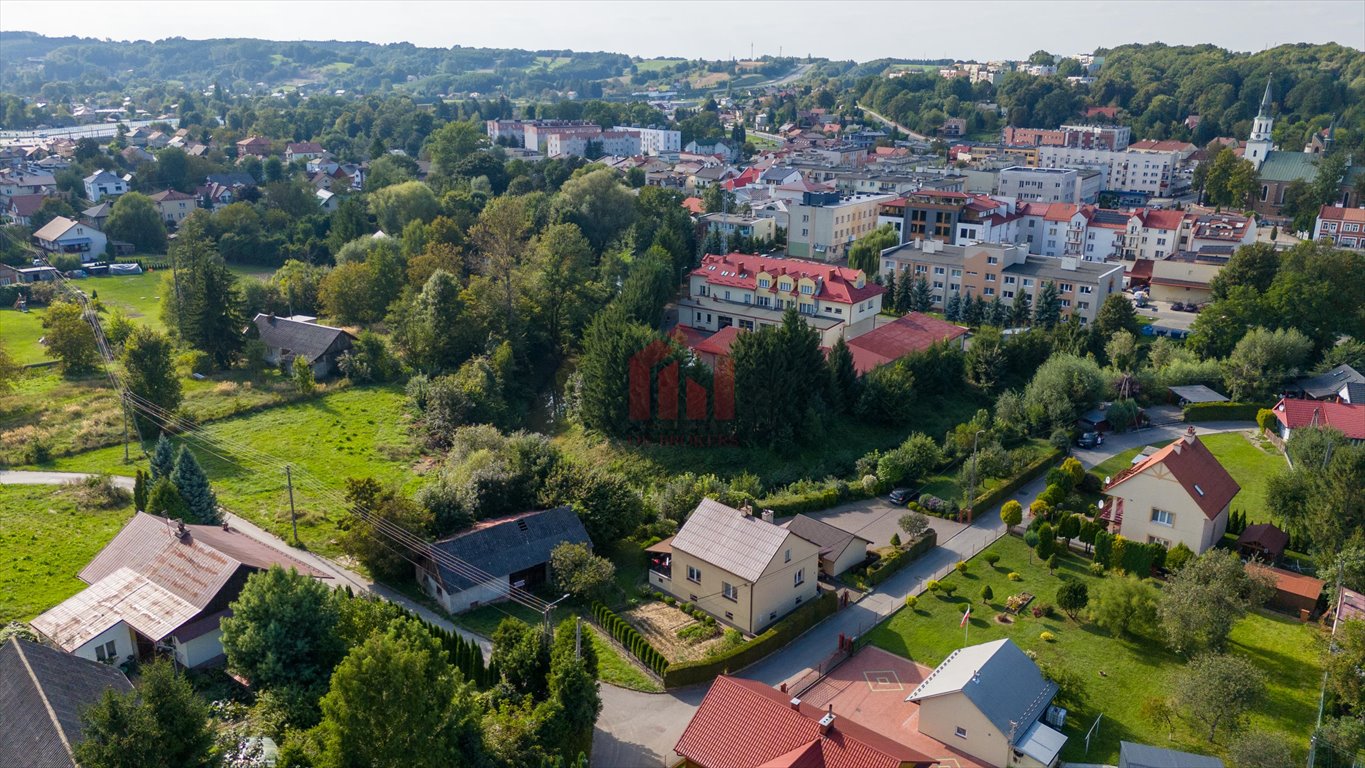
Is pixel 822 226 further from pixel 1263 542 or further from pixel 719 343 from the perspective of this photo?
pixel 1263 542

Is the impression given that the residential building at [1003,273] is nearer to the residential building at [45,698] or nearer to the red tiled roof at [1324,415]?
the red tiled roof at [1324,415]

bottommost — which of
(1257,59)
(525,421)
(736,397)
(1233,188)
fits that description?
(525,421)

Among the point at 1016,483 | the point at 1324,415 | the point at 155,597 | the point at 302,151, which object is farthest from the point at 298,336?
the point at 302,151

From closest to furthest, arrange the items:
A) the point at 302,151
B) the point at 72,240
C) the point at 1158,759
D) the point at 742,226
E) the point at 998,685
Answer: the point at 1158,759
the point at 998,685
the point at 742,226
the point at 72,240
the point at 302,151

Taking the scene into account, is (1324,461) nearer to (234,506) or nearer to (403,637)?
(403,637)

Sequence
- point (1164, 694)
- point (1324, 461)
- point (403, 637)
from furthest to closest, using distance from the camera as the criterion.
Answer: point (1324, 461)
point (1164, 694)
point (403, 637)

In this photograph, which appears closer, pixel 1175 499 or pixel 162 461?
pixel 1175 499

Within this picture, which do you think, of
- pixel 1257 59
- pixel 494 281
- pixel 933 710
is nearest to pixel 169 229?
pixel 494 281
